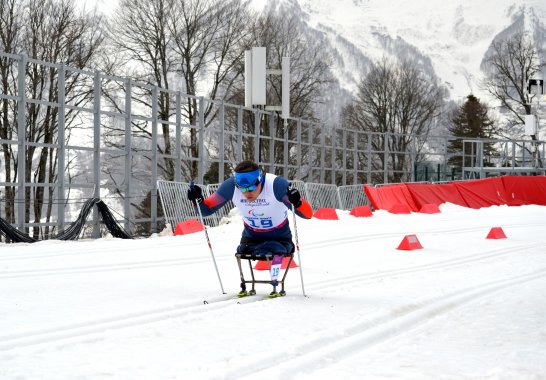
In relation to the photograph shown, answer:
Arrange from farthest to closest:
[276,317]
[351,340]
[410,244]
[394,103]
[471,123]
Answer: [471,123] < [394,103] < [410,244] < [276,317] < [351,340]

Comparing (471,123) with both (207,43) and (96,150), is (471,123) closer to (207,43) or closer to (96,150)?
(207,43)

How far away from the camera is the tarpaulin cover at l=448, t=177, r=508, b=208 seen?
103 ft

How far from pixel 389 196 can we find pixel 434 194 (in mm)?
2713

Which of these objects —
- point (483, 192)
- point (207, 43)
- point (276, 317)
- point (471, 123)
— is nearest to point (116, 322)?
point (276, 317)

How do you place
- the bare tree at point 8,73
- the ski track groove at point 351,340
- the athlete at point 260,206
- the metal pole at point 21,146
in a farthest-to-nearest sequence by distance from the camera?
1. the bare tree at point 8,73
2. the metal pole at point 21,146
3. the athlete at point 260,206
4. the ski track groove at point 351,340

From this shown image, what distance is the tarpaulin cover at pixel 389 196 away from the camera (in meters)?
27.1

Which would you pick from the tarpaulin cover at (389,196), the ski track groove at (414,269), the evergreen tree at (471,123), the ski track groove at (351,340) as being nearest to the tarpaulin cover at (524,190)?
the tarpaulin cover at (389,196)

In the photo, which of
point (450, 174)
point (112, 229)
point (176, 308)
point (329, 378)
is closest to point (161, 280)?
point (176, 308)

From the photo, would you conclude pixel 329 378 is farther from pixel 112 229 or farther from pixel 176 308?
pixel 112 229

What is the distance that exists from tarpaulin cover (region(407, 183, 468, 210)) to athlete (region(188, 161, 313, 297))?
20757 millimetres

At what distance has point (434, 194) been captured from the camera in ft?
98.9

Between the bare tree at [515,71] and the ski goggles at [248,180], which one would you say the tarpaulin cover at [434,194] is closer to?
the ski goggles at [248,180]

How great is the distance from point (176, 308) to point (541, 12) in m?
135

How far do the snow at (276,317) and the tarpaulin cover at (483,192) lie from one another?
1708 cm
